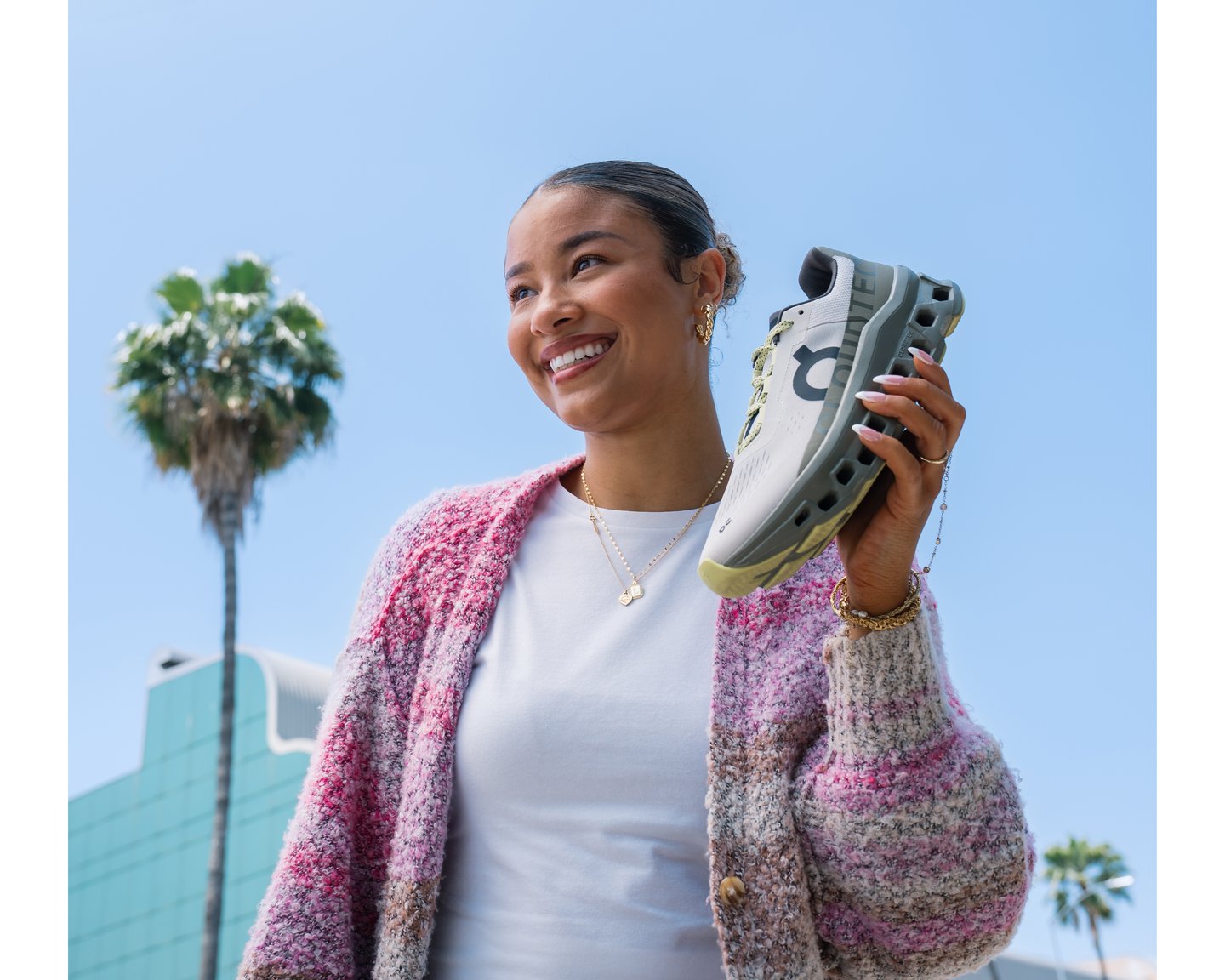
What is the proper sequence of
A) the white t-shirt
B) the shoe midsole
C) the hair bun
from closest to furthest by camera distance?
the shoe midsole, the white t-shirt, the hair bun

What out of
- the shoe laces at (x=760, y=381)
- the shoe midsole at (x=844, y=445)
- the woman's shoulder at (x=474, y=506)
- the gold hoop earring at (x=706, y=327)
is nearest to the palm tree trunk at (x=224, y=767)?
the woman's shoulder at (x=474, y=506)

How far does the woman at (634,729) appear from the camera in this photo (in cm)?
179

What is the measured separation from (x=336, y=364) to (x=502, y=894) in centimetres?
1443

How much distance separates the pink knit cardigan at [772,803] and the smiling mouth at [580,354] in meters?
0.36

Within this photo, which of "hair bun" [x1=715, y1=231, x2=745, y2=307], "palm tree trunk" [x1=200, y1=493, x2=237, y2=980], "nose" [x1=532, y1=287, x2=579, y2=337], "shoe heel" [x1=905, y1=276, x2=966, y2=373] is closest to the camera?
"shoe heel" [x1=905, y1=276, x2=966, y2=373]

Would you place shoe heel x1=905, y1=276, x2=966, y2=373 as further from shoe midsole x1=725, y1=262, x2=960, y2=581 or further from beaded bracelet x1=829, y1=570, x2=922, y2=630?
beaded bracelet x1=829, y1=570, x2=922, y2=630

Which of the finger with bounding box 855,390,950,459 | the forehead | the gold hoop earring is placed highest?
the forehead

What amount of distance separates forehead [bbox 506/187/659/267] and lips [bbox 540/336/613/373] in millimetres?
168

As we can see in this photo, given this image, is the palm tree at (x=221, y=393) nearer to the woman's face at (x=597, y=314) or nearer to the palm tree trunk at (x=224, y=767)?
the palm tree trunk at (x=224, y=767)

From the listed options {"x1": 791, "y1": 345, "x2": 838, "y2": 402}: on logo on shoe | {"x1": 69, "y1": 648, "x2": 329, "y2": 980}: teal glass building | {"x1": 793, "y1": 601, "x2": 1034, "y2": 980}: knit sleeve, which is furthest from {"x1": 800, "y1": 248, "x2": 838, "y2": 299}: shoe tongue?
{"x1": 69, "y1": 648, "x2": 329, "y2": 980}: teal glass building

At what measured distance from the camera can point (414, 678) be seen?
7.10 ft

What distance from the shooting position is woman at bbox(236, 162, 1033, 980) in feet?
5.87

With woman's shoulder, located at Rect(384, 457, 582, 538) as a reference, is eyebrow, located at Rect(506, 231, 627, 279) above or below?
above
